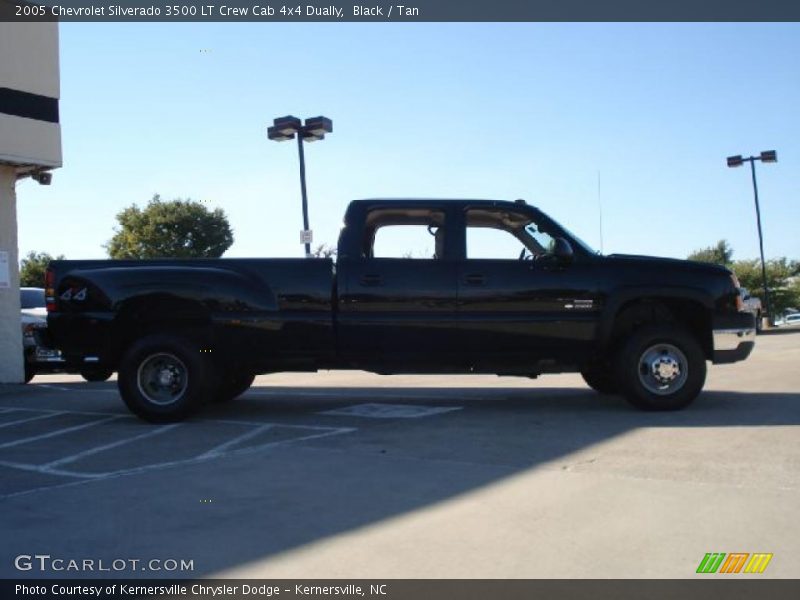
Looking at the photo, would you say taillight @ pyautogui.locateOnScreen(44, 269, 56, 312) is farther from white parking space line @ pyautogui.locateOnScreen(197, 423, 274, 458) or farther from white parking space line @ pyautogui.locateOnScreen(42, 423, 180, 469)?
white parking space line @ pyautogui.locateOnScreen(197, 423, 274, 458)

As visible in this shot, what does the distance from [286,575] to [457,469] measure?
80.4 inches

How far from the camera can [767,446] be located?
5.76 metres

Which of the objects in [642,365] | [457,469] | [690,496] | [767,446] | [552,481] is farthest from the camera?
[642,365]

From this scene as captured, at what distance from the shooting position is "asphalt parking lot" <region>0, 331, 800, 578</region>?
3615mm

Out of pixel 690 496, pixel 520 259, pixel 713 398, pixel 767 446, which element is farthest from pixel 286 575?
pixel 713 398

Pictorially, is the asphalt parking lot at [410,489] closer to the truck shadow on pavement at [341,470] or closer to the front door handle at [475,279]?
the truck shadow on pavement at [341,470]

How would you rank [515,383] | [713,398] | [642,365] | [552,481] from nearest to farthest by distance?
[552,481] < [642,365] < [713,398] < [515,383]

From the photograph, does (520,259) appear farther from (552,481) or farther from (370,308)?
(552,481)

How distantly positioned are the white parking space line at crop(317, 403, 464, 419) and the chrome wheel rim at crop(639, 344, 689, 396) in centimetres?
190

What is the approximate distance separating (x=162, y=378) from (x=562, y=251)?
13.3 ft

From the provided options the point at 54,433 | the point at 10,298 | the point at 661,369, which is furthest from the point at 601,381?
the point at 10,298

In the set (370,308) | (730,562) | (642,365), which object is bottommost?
(730,562)

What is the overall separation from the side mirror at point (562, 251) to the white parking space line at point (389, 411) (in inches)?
74.5

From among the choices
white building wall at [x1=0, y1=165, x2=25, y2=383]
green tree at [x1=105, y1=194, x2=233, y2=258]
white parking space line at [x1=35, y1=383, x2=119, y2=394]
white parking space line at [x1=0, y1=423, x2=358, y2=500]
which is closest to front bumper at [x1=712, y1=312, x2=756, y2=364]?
white parking space line at [x1=0, y1=423, x2=358, y2=500]
